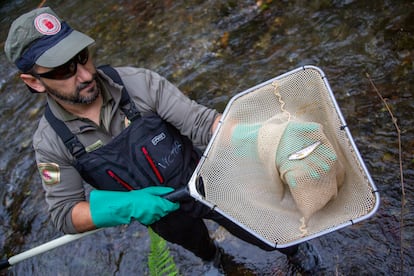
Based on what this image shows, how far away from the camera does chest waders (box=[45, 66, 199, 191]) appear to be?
2.57 m

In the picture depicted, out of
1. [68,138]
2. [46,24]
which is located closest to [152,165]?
[68,138]

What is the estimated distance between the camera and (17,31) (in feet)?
8.20

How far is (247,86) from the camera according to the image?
5.33 meters

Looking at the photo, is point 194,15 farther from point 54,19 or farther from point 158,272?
point 158,272

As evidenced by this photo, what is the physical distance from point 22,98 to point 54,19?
4674mm

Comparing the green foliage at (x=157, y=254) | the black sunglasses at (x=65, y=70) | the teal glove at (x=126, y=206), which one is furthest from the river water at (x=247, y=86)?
the black sunglasses at (x=65, y=70)

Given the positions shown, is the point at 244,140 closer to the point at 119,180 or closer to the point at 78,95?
the point at 119,180

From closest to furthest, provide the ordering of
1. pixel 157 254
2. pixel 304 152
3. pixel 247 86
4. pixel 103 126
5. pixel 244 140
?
pixel 304 152 < pixel 157 254 < pixel 244 140 < pixel 103 126 < pixel 247 86

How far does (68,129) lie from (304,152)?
1.49 meters

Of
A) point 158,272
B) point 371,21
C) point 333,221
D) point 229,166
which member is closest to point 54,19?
point 229,166

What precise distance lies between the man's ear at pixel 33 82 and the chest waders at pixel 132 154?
0.60 feet

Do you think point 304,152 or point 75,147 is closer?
point 304,152

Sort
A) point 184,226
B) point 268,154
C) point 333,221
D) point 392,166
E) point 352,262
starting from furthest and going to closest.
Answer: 1. point 392,166
2. point 352,262
3. point 184,226
4. point 268,154
5. point 333,221

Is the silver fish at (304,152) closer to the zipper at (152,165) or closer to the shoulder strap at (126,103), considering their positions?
the zipper at (152,165)
